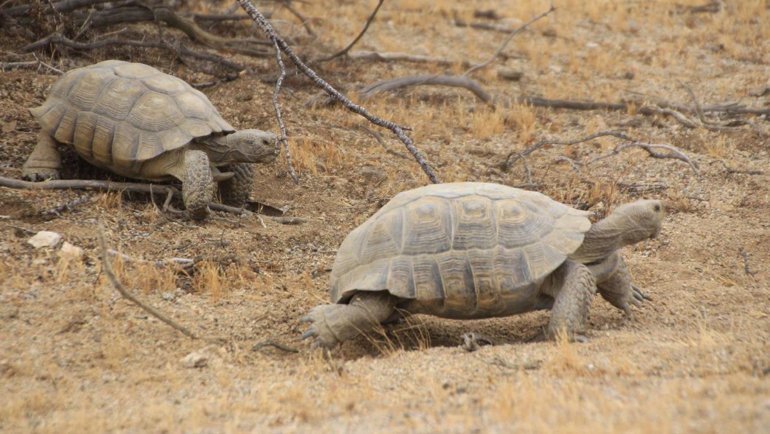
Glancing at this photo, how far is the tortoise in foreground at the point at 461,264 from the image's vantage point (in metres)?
5.30

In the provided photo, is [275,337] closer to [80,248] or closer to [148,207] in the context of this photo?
[80,248]

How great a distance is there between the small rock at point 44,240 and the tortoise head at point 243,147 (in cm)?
175

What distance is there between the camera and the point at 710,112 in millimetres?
11875

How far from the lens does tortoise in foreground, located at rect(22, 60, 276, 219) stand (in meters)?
7.38

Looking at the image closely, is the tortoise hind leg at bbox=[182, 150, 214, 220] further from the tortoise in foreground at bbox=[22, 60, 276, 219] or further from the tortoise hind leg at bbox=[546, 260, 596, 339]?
the tortoise hind leg at bbox=[546, 260, 596, 339]

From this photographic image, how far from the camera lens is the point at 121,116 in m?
7.43

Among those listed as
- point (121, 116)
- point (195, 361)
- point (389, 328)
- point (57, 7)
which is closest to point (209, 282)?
point (195, 361)

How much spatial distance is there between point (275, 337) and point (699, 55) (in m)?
11.9

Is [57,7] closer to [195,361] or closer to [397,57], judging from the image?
[397,57]

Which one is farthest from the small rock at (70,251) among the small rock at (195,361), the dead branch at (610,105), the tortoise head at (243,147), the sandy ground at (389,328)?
the dead branch at (610,105)

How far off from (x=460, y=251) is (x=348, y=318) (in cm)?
83

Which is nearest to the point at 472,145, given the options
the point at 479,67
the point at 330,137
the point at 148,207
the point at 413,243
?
the point at 330,137

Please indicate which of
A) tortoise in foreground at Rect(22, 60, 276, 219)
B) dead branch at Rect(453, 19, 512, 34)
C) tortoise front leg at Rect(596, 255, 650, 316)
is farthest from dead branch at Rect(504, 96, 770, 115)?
tortoise front leg at Rect(596, 255, 650, 316)

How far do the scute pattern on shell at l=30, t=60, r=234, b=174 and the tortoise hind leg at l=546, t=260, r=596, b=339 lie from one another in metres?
3.66
